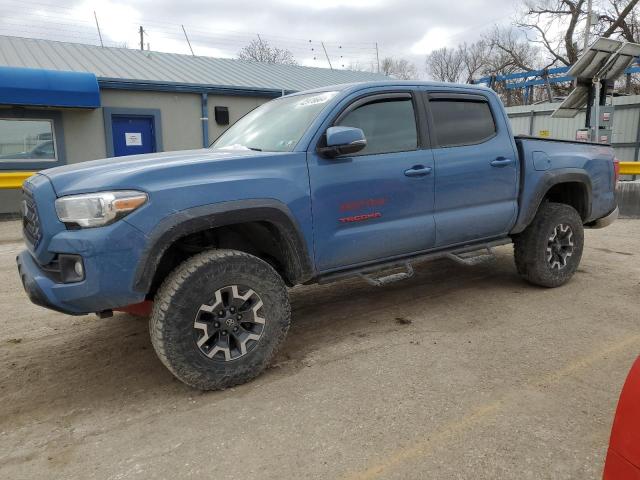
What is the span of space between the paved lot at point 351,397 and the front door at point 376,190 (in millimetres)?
737

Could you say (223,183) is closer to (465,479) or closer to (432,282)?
(465,479)

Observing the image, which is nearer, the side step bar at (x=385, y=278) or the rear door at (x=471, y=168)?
the side step bar at (x=385, y=278)

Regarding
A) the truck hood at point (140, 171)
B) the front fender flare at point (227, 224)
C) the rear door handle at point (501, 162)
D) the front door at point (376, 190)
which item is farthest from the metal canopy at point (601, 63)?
the truck hood at point (140, 171)

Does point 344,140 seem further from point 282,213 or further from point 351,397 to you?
point 351,397

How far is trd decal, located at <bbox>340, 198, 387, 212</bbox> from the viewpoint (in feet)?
11.4

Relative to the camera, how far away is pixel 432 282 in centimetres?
530

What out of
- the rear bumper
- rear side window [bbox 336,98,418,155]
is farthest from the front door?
the rear bumper

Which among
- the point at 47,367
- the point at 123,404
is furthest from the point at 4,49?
the point at 123,404

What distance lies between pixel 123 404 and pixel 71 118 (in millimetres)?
11008

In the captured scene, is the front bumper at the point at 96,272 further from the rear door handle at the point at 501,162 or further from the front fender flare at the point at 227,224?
the rear door handle at the point at 501,162

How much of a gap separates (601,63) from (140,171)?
1032 cm

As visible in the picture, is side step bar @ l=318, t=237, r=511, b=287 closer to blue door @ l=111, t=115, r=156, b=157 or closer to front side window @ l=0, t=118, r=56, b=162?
blue door @ l=111, t=115, r=156, b=157

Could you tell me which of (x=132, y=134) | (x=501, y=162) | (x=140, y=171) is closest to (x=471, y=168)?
(x=501, y=162)

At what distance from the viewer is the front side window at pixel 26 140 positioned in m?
11.4
